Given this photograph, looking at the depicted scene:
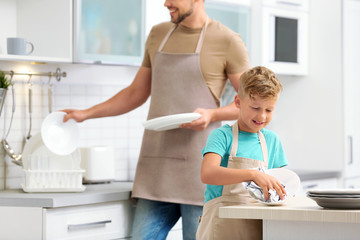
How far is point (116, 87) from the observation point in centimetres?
301

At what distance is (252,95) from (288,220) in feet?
1.32

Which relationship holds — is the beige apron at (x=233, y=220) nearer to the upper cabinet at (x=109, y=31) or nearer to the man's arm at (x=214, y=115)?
the man's arm at (x=214, y=115)

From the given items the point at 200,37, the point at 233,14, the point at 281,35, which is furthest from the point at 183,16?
the point at 281,35

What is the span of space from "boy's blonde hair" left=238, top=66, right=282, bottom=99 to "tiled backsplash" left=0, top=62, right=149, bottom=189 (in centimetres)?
129

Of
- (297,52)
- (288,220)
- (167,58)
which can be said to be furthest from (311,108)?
(288,220)

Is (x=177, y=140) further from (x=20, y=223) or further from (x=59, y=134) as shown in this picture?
(x=20, y=223)

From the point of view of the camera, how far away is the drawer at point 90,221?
2.27 metres

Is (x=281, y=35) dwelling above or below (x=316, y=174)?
above

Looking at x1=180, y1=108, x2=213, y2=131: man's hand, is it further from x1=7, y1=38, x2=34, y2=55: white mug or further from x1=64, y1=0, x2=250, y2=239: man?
x1=7, y1=38, x2=34, y2=55: white mug

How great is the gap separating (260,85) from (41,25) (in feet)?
4.23

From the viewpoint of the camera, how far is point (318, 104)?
3604 mm

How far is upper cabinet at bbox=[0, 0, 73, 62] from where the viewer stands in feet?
8.56

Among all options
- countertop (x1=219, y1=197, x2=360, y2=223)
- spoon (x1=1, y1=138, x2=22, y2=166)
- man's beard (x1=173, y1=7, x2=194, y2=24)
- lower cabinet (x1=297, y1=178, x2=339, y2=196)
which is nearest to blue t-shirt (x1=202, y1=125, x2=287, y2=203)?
countertop (x1=219, y1=197, x2=360, y2=223)

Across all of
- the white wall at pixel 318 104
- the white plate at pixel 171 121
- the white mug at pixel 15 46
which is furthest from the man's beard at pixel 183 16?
the white wall at pixel 318 104
